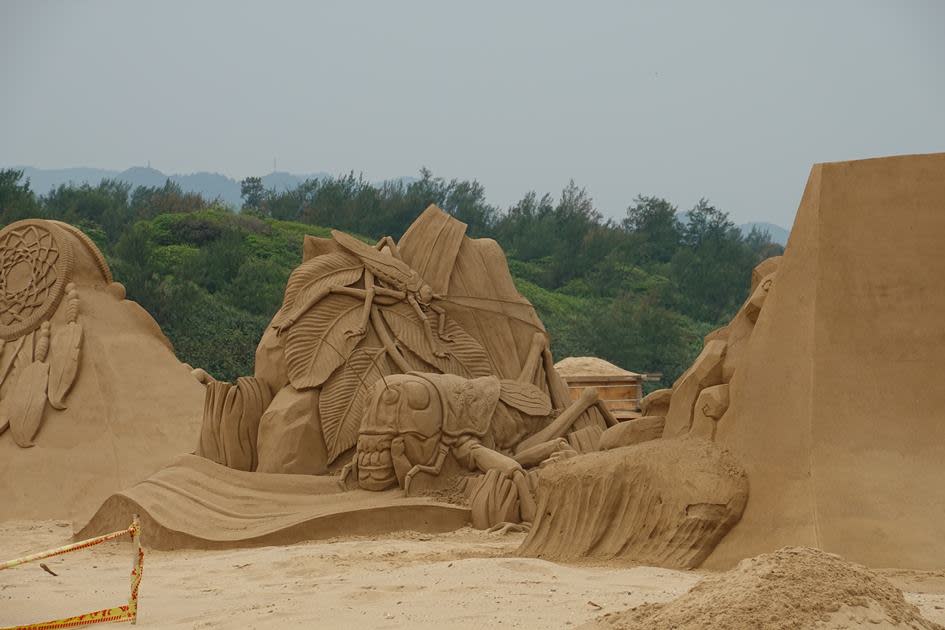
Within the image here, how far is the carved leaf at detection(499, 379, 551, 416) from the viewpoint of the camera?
9031 mm

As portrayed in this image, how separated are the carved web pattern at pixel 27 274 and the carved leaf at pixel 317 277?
8.85ft

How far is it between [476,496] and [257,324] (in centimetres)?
1359

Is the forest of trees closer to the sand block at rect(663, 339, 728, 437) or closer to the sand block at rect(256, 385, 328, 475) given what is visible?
the sand block at rect(256, 385, 328, 475)

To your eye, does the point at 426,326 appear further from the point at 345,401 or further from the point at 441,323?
the point at 345,401

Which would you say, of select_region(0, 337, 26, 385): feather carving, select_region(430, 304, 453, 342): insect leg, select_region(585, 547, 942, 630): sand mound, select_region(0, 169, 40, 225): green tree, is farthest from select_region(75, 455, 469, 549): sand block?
select_region(0, 169, 40, 225): green tree

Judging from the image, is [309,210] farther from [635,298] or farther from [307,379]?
[307,379]

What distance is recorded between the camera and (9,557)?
26.9ft

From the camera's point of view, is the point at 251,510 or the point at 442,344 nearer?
the point at 251,510

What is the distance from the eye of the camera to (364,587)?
17.2 ft

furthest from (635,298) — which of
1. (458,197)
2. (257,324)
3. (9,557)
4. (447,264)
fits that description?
(9,557)

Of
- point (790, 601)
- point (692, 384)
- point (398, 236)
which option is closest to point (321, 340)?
point (692, 384)

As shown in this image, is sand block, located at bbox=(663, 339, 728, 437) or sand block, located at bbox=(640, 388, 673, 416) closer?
sand block, located at bbox=(663, 339, 728, 437)

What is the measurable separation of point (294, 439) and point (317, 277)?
1.25m

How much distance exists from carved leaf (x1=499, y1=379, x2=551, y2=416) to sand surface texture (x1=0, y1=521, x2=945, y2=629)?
1521 mm
